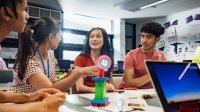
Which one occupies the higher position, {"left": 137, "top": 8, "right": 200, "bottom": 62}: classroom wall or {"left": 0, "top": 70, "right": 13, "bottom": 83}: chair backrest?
{"left": 137, "top": 8, "right": 200, "bottom": 62}: classroom wall

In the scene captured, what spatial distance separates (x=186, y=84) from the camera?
0.90m

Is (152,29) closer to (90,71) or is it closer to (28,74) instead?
(90,71)

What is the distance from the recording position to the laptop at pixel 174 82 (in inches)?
29.9

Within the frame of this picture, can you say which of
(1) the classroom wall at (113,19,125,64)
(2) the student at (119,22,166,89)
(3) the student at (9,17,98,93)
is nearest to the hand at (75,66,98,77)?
(3) the student at (9,17,98,93)

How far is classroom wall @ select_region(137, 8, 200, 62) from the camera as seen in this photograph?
20.1ft

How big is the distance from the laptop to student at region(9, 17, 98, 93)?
0.43 metres

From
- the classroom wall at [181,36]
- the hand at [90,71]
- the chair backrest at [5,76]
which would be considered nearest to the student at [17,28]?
the hand at [90,71]

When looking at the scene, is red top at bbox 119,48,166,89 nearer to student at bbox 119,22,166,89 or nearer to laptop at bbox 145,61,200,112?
student at bbox 119,22,166,89

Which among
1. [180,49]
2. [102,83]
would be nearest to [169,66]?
[102,83]

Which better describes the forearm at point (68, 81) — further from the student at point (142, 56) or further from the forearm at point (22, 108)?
the student at point (142, 56)

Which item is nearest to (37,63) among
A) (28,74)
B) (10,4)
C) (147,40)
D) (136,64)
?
(28,74)

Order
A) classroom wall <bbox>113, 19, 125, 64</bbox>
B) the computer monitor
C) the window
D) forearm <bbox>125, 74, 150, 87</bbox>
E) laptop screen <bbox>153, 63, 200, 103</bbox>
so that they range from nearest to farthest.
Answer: laptop screen <bbox>153, 63, 200, 103</bbox> → forearm <bbox>125, 74, 150, 87</bbox> → the computer monitor → the window → classroom wall <bbox>113, 19, 125, 64</bbox>

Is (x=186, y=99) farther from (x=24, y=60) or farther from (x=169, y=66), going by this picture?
(x=24, y=60)

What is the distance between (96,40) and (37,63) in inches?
29.9
